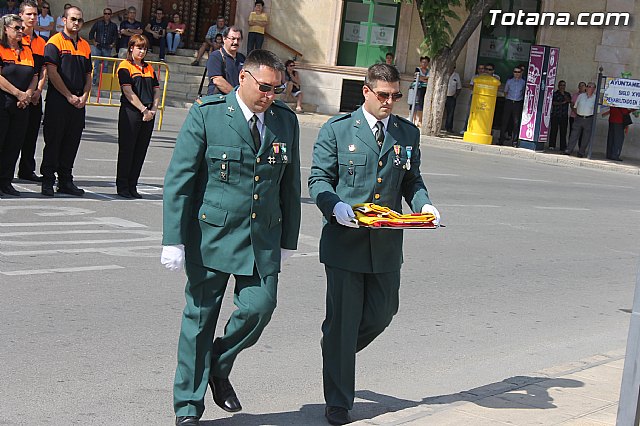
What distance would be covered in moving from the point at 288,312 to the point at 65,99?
5331mm

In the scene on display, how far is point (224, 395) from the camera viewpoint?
5.64 metres

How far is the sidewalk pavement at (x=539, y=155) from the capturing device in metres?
27.7

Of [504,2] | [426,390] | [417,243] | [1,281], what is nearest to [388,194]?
[426,390]

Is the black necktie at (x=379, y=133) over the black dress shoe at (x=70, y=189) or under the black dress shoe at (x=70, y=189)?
over


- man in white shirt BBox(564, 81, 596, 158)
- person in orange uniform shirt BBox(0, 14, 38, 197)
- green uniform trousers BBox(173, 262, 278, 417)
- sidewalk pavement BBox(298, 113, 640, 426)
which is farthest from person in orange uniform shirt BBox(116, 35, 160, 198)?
man in white shirt BBox(564, 81, 596, 158)

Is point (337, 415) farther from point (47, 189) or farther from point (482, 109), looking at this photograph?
point (482, 109)

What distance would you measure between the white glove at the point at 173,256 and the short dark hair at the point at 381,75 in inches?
56.8

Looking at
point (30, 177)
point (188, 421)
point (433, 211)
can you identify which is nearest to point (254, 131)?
point (433, 211)

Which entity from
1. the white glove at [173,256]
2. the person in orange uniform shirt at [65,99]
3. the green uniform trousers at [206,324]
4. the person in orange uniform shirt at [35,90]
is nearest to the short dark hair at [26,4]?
the person in orange uniform shirt at [35,90]

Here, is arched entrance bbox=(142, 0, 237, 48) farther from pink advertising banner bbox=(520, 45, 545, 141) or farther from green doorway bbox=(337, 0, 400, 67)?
pink advertising banner bbox=(520, 45, 545, 141)

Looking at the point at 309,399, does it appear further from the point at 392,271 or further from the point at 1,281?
the point at 1,281

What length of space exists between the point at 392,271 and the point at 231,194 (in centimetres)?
108

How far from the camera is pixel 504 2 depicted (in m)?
32.3

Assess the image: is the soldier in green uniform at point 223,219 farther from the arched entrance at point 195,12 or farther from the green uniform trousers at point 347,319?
the arched entrance at point 195,12
